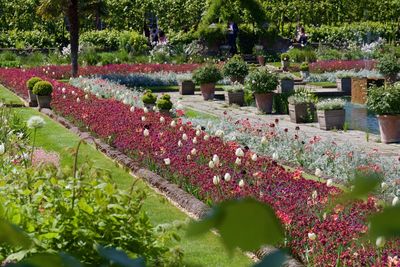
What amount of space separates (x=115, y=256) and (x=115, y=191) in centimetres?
340

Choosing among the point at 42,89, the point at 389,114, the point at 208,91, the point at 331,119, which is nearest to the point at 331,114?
the point at 331,119

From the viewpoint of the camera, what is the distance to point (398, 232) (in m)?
0.62

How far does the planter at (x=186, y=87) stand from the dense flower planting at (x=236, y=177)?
7686mm

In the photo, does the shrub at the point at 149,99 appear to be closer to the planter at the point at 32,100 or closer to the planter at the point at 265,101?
the planter at the point at 265,101

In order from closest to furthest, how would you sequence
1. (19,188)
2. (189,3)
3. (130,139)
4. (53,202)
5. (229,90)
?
(53,202)
(19,188)
(130,139)
(229,90)
(189,3)

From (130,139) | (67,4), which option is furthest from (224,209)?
(67,4)

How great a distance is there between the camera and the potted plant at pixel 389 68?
72.0ft

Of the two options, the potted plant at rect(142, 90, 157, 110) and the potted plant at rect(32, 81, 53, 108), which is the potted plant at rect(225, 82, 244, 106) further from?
the potted plant at rect(32, 81, 53, 108)

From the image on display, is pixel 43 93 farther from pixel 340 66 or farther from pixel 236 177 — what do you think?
pixel 340 66

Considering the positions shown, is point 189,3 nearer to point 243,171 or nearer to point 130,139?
point 130,139

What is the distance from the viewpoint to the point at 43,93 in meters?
16.8

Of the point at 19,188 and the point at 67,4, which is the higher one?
the point at 67,4

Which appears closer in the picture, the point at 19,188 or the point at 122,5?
the point at 19,188

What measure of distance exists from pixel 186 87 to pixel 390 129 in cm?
1008
